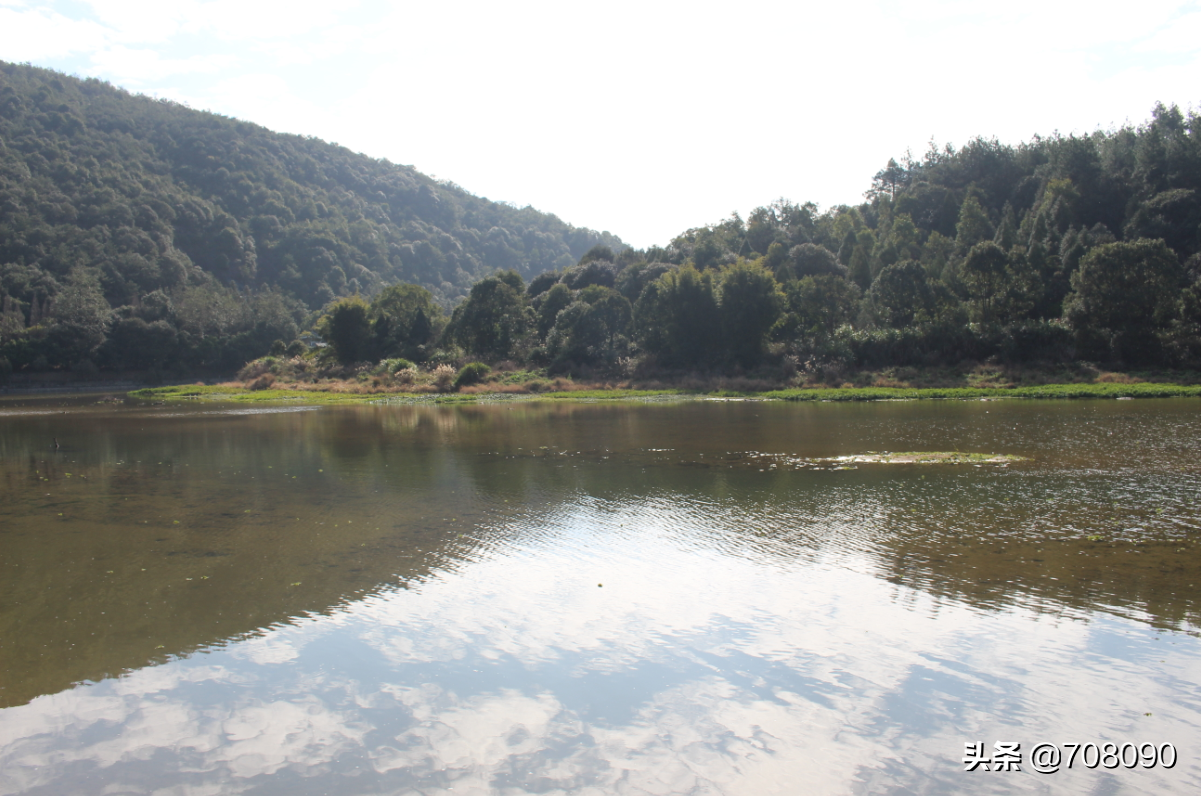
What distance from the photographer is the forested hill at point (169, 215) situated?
116125 mm

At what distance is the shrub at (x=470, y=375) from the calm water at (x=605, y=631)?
153 feet

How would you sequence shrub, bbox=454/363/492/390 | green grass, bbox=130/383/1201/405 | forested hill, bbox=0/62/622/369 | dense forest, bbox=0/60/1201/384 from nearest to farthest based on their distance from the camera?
green grass, bbox=130/383/1201/405
dense forest, bbox=0/60/1201/384
shrub, bbox=454/363/492/390
forested hill, bbox=0/62/622/369

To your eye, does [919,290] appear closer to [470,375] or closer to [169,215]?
[470,375]

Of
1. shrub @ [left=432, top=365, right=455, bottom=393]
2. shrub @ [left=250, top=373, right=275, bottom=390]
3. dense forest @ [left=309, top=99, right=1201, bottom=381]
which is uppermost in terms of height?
dense forest @ [left=309, top=99, right=1201, bottom=381]

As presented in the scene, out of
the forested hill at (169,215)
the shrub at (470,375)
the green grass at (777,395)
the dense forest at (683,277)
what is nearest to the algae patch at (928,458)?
the green grass at (777,395)

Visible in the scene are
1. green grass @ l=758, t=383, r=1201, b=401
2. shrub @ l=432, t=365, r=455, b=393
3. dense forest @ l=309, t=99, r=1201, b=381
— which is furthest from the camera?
shrub @ l=432, t=365, r=455, b=393

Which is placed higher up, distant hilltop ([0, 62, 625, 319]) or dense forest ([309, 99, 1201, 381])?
distant hilltop ([0, 62, 625, 319])

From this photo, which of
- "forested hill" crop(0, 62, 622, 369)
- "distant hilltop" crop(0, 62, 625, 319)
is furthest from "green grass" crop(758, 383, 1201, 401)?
"distant hilltop" crop(0, 62, 625, 319)

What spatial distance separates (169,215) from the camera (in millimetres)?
137875

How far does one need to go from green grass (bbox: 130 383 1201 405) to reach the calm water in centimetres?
2577

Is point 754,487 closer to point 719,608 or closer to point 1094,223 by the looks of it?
point 719,608

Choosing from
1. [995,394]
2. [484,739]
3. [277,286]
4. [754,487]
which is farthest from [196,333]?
[484,739]

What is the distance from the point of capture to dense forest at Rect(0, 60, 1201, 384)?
5341 cm

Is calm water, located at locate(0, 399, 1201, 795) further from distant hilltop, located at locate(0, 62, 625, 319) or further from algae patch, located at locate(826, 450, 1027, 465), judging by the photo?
distant hilltop, located at locate(0, 62, 625, 319)
